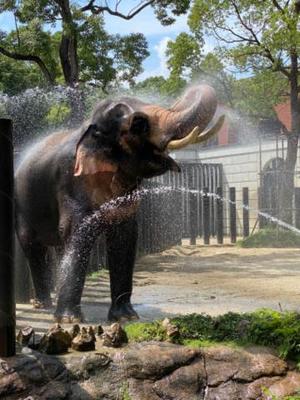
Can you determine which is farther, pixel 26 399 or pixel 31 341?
pixel 31 341

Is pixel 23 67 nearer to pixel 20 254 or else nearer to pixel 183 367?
pixel 20 254

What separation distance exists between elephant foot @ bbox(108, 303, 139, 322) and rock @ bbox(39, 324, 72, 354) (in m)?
1.72

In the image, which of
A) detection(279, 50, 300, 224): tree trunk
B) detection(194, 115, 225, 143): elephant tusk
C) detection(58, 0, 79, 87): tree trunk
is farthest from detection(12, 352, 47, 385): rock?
detection(279, 50, 300, 224): tree trunk

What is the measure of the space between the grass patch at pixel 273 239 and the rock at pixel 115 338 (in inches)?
529

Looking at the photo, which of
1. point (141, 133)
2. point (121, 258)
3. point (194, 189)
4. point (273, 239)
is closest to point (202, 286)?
point (121, 258)

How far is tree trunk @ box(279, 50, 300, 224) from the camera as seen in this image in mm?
18031

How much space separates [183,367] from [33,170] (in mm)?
3046

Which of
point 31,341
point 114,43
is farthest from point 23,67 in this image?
point 31,341

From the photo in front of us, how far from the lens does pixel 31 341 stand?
151 inches

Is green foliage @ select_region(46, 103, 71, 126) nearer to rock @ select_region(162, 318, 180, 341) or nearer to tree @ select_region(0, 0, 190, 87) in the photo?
tree @ select_region(0, 0, 190, 87)

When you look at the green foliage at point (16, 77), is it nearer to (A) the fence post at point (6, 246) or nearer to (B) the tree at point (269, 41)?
(B) the tree at point (269, 41)

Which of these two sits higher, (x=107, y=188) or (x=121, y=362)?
(x=107, y=188)

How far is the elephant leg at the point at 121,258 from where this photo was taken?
5.61 meters

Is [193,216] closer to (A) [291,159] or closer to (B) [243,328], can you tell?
(A) [291,159]
